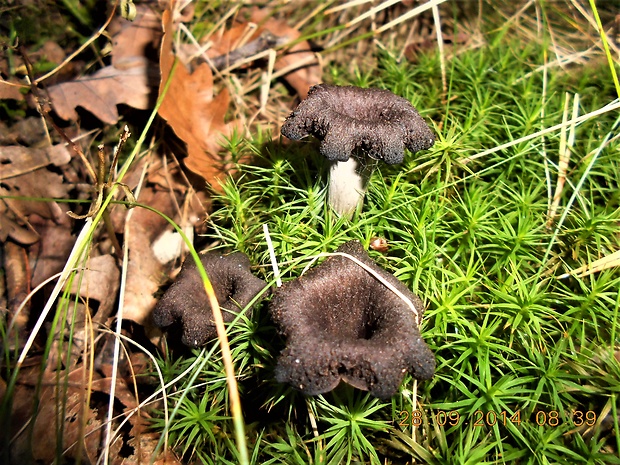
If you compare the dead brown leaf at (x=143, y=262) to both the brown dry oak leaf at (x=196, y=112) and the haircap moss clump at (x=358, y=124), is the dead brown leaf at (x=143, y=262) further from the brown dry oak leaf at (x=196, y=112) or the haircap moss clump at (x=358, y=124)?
the haircap moss clump at (x=358, y=124)

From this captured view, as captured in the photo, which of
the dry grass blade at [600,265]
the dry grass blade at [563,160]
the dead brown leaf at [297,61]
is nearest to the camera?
the dry grass blade at [600,265]

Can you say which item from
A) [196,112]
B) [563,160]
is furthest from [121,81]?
[563,160]

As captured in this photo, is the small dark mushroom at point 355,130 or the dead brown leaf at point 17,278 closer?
the small dark mushroom at point 355,130

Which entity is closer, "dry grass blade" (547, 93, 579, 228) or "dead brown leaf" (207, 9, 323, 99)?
"dry grass blade" (547, 93, 579, 228)

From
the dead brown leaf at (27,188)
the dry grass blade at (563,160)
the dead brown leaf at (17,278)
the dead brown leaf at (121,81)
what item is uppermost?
the dead brown leaf at (121,81)

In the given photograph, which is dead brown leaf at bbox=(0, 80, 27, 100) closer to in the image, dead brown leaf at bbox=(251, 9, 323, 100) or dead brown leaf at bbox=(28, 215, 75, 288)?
dead brown leaf at bbox=(28, 215, 75, 288)

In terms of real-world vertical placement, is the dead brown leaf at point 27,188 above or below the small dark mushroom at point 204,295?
above

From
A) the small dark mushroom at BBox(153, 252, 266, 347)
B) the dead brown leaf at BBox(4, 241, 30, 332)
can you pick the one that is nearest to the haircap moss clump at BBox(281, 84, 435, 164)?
the small dark mushroom at BBox(153, 252, 266, 347)

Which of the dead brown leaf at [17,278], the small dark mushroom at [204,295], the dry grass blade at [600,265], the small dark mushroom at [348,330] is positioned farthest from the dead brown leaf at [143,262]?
the dry grass blade at [600,265]

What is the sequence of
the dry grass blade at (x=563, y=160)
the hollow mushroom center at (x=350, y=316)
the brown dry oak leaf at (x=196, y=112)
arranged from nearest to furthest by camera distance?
the hollow mushroom center at (x=350, y=316) → the dry grass blade at (x=563, y=160) → the brown dry oak leaf at (x=196, y=112)
